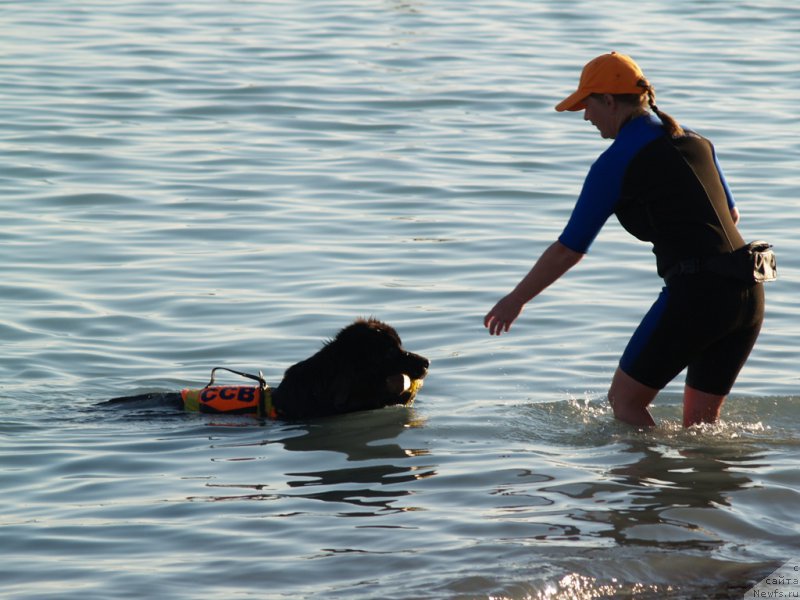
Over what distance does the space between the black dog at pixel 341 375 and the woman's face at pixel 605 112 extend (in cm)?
216

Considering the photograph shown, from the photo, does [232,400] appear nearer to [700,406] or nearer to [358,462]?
[358,462]

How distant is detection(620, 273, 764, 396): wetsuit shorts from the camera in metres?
6.65

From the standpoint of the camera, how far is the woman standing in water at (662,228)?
6605 mm

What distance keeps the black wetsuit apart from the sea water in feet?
2.69

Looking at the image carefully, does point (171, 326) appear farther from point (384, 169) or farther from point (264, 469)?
point (384, 169)

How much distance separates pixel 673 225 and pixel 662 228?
0.06 meters

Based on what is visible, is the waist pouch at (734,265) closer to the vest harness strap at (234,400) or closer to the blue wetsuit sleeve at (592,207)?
the blue wetsuit sleeve at (592,207)

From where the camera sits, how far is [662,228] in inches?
264

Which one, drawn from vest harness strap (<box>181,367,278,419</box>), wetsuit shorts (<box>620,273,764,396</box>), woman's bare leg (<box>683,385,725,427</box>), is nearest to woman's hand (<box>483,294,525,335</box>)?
wetsuit shorts (<box>620,273,764,396</box>)

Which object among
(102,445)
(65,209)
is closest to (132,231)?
(65,209)

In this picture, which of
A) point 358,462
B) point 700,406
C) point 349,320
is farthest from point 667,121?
point 349,320

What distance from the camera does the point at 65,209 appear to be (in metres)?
13.7

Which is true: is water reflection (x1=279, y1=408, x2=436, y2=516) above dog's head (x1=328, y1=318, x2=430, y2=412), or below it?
below

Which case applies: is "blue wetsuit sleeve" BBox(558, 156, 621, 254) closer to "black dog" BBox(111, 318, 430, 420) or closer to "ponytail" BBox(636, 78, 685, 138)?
"ponytail" BBox(636, 78, 685, 138)
